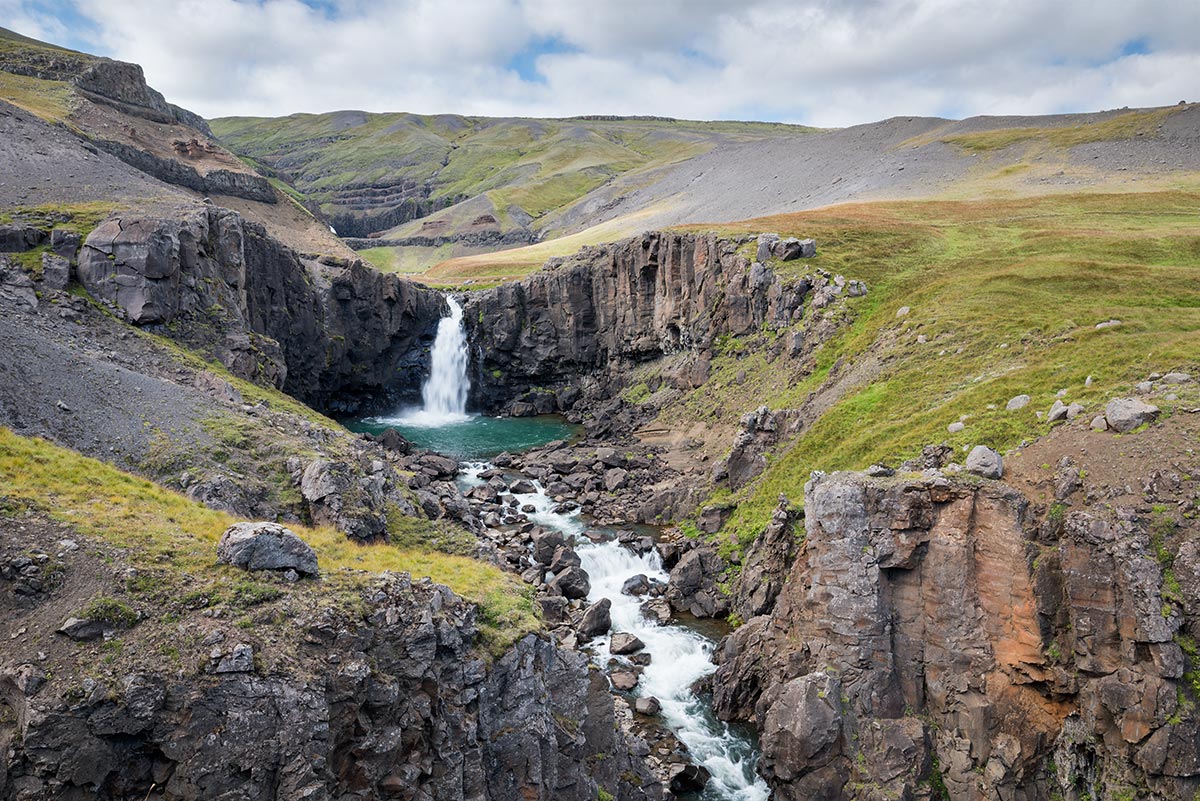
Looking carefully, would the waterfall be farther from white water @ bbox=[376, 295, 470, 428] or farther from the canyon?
the canyon

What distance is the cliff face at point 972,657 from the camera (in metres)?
18.2

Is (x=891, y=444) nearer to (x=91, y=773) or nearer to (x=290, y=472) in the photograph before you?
(x=290, y=472)

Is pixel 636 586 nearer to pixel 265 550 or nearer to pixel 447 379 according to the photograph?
pixel 265 550

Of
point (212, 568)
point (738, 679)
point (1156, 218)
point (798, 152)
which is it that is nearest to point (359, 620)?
point (212, 568)

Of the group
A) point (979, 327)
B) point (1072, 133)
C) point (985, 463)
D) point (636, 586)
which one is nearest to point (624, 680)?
point (636, 586)

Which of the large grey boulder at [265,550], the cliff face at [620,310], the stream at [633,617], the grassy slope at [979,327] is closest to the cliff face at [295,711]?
the large grey boulder at [265,550]

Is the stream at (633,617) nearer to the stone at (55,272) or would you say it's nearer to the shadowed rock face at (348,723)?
the shadowed rock face at (348,723)

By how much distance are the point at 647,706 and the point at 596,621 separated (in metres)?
5.59

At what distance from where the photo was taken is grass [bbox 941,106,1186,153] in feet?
316

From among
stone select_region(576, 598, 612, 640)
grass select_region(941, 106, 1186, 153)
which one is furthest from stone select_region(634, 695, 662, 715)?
grass select_region(941, 106, 1186, 153)

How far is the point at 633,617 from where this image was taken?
32.6m

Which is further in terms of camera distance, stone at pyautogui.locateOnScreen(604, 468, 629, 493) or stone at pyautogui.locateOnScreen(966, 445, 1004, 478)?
stone at pyautogui.locateOnScreen(604, 468, 629, 493)

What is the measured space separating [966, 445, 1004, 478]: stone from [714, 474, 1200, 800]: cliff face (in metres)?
1.28

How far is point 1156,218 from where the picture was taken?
197 feet
